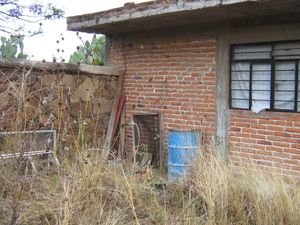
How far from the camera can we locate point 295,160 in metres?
6.64

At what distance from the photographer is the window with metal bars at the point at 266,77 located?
6.72m

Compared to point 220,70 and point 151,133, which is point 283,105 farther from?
point 151,133

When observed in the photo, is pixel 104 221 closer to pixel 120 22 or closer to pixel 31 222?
pixel 31 222

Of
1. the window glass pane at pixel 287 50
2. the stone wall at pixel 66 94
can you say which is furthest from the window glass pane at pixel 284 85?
the stone wall at pixel 66 94

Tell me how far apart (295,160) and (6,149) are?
4080 millimetres

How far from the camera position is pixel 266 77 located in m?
7.07

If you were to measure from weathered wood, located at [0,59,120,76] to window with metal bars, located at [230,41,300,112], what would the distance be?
103 inches

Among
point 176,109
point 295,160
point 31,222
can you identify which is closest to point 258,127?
point 295,160

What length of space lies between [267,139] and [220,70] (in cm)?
140

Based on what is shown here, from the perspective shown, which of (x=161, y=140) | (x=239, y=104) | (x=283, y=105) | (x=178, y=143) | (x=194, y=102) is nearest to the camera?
(x=283, y=105)

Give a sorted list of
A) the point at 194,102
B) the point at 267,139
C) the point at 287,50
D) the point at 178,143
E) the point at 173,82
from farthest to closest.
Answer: the point at 173,82
the point at 194,102
the point at 178,143
the point at 267,139
the point at 287,50

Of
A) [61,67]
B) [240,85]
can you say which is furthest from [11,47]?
[240,85]

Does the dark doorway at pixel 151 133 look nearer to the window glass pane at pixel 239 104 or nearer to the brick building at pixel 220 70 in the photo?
the brick building at pixel 220 70

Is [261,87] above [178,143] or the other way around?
above
